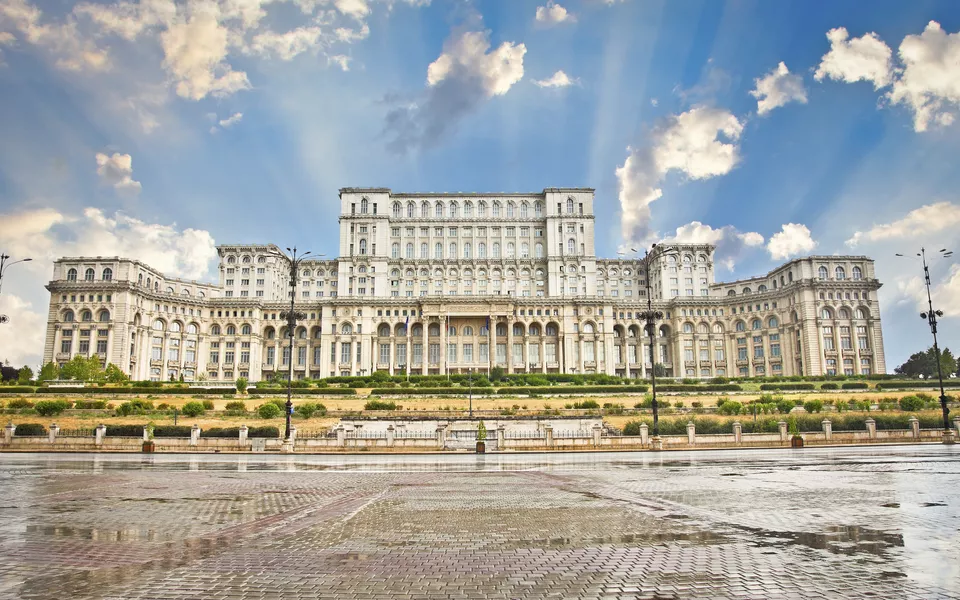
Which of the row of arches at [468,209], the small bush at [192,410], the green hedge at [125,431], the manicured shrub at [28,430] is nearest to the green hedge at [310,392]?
the small bush at [192,410]

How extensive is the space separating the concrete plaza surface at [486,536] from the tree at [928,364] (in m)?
99.4

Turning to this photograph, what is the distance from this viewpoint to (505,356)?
10775 cm

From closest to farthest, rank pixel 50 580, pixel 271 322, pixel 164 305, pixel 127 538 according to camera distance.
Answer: pixel 50 580, pixel 127 538, pixel 164 305, pixel 271 322

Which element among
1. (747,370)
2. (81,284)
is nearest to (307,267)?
(81,284)

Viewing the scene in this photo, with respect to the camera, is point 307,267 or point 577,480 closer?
point 577,480

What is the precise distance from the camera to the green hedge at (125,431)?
125ft

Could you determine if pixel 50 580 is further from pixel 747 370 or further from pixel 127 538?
pixel 747 370

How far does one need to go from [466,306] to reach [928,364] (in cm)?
7836

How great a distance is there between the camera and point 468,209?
123m

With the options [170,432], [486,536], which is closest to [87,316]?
[170,432]

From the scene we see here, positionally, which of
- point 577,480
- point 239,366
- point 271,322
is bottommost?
point 577,480

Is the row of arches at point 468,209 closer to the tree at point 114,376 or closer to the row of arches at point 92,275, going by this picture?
the row of arches at point 92,275

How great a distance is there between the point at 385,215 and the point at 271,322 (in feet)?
96.7

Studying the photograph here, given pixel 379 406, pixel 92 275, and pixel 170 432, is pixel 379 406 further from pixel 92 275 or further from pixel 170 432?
pixel 92 275
